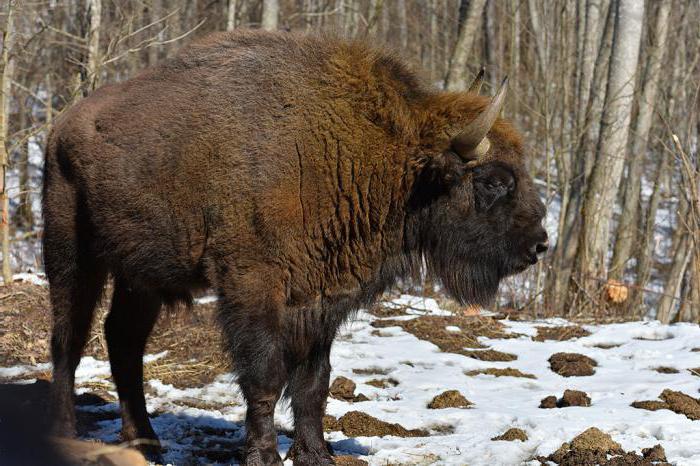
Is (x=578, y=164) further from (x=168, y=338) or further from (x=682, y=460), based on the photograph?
(x=682, y=460)

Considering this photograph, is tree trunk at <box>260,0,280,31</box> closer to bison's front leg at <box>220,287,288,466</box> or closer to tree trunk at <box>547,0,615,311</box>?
tree trunk at <box>547,0,615,311</box>

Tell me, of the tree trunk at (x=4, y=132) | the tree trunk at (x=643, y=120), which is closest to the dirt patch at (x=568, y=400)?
the tree trunk at (x=4, y=132)

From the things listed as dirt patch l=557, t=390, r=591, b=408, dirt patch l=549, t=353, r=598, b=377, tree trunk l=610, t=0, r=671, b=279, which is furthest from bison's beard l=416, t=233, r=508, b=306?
tree trunk l=610, t=0, r=671, b=279

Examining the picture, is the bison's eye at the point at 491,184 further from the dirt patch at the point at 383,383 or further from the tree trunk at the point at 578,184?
Result: the tree trunk at the point at 578,184

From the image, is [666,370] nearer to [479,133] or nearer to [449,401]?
[449,401]

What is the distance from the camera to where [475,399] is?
6102 mm

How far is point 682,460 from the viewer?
4.67 meters

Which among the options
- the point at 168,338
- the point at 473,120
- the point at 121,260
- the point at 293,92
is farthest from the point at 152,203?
the point at 168,338

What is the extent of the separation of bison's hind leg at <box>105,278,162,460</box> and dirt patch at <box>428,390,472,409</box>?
192cm

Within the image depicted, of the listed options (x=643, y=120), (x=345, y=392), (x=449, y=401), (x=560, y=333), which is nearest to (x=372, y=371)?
(x=345, y=392)

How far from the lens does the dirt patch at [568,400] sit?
5.82 meters

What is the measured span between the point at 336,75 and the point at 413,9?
77.5 ft

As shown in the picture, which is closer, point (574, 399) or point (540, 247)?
point (540, 247)

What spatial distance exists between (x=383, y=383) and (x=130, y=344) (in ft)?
6.59
